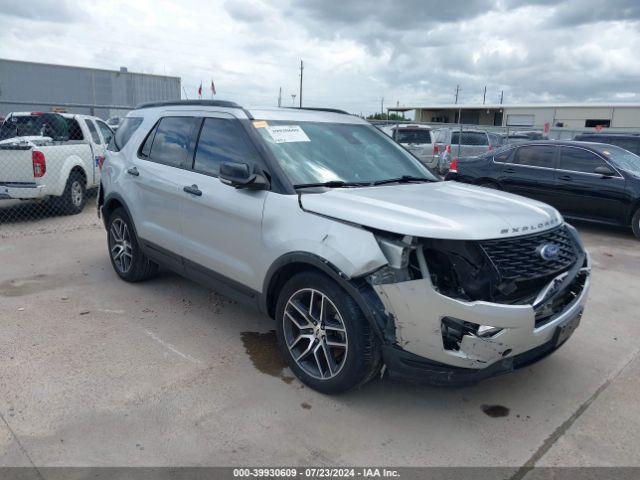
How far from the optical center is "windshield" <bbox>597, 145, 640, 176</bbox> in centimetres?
870

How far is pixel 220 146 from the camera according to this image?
13.4 feet

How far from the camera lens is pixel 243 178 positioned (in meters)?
3.46

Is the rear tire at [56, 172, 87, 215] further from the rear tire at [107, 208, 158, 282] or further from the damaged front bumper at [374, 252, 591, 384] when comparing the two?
the damaged front bumper at [374, 252, 591, 384]

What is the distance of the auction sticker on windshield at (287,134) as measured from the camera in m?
3.85

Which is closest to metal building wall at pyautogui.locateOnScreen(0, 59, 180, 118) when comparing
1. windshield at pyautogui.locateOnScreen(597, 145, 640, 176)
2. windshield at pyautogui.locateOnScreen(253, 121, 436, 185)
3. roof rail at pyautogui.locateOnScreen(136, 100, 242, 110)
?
roof rail at pyautogui.locateOnScreen(136, 100, 242, 110)

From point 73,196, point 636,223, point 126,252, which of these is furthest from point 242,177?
point 636,223

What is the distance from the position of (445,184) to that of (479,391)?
64.1 inches

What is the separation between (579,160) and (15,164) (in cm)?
945

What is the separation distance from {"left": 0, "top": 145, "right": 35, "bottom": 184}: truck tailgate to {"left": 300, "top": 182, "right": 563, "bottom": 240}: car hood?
6489 mm

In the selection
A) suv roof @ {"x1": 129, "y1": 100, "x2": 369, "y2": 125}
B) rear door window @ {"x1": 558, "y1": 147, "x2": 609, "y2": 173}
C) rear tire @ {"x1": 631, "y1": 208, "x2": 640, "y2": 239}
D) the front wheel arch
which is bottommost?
rear tire @ {"x1": 631, "y1": 208, "x2": 640, "y2": 239}

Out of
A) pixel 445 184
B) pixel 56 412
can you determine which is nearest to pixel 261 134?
pixel 445 184

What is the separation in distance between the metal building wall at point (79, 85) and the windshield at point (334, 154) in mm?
26428

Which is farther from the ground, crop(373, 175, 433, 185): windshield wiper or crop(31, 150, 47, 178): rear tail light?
crop(373, 175, 433, 185): windshield wiper

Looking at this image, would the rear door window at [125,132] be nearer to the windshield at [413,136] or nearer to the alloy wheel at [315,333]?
the alloy wheel at [315,333]
